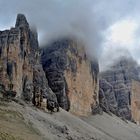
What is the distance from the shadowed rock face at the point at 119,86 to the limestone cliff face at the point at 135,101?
207 cm

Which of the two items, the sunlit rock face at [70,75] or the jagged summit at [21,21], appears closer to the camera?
the jagged summit at [21,21]

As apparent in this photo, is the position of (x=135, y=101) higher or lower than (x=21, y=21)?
lower

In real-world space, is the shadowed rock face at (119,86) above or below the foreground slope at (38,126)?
above

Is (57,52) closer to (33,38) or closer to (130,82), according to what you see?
(33,38)

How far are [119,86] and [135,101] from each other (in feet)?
29.1

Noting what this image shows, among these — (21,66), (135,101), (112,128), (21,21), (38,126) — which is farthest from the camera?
(135,101)

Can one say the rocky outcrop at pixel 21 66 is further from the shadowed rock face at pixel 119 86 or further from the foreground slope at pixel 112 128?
the shadowed rock face at pixel 119 86

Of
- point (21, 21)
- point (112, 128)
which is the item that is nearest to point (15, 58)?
point (21, 21)

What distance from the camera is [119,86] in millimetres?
184375

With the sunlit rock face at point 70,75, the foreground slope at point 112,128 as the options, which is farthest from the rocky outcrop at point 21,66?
the foreground slope at point 112,128

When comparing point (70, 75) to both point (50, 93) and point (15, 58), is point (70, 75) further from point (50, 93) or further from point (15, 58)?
point (15, 58)

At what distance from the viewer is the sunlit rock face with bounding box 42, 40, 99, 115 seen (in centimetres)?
12769

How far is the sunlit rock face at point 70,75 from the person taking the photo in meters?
128

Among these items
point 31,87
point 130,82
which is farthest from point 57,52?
point 130,82
